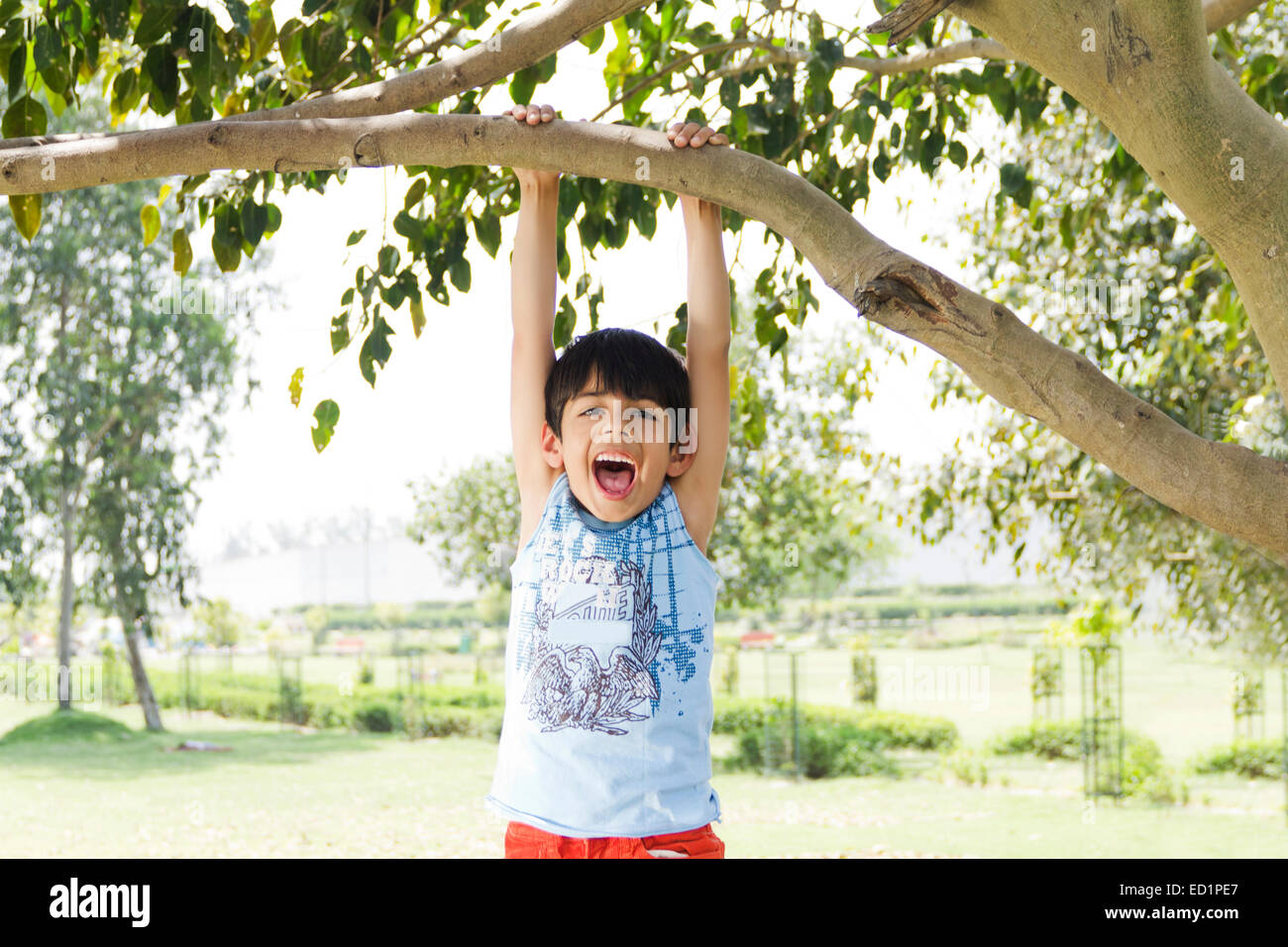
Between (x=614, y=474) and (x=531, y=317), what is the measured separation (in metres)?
0.27

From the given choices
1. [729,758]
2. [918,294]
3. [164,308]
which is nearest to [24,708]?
[164,308]

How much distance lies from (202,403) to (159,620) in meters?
2.64

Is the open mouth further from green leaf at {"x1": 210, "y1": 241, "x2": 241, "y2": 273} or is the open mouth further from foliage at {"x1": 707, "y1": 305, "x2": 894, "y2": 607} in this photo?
foliage at {"x1": 707, "y1": 305, "x2": 894, "y2": 607}

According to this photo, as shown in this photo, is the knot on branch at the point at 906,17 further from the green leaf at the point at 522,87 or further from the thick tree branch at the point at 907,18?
the green leaf at the point at 522,87

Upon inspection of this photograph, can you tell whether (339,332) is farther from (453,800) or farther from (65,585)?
(65,585)

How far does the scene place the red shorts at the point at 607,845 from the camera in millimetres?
1316

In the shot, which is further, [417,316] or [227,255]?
[417,316]

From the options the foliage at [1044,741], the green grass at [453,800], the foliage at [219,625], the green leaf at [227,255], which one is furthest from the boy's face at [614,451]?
the foliage at [219,625]

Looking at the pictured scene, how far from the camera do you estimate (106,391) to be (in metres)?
12.9

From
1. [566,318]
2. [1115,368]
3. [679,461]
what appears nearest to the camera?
[679,461]

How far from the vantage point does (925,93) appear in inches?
121

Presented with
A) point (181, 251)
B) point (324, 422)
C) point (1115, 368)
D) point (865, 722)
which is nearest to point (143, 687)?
point (865, 722)

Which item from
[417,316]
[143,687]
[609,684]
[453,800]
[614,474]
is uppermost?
[417,316]
